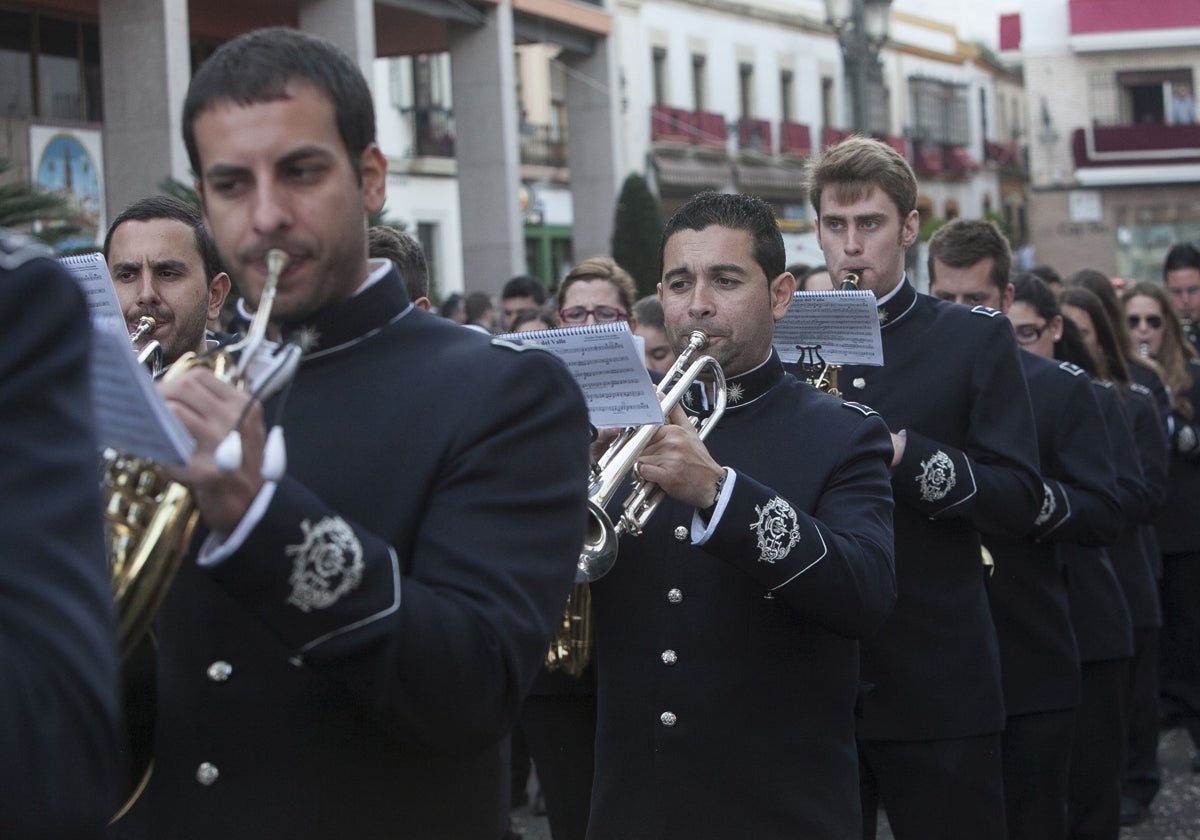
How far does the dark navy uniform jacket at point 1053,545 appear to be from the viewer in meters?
5.46

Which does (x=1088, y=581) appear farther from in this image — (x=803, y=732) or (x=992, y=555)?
(x=803, y=732)

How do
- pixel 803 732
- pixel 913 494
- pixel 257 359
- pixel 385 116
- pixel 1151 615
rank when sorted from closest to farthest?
1. pixel 257 359
2. pixel 803 732
3. pixel 913 494
4. pixel 1151 615
5. pixel 385 116

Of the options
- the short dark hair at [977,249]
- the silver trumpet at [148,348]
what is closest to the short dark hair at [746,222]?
the silver trumpet at [148,348]

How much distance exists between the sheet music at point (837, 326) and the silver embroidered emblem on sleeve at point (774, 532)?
1.16m

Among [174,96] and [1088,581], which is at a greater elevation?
[174,96]

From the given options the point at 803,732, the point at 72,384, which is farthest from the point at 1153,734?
the point at 72,384

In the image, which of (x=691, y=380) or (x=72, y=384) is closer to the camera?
(x=72, y=384)

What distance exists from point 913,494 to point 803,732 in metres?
1.03

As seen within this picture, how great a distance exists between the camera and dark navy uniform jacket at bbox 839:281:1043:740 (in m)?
4.73

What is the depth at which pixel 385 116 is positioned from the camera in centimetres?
3406

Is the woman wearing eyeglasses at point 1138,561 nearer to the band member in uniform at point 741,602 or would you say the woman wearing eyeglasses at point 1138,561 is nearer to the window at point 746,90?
the band member in uniform at point 741,602

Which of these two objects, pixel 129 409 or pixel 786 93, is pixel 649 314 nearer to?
pixel 129 409

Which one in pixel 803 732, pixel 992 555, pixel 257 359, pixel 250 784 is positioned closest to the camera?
pixel 257 359

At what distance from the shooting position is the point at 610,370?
353 cm
